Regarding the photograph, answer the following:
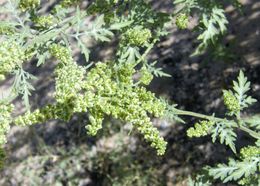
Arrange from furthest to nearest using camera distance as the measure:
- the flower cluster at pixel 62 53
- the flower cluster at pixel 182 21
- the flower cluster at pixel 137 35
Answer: the flower cluster at pixel 182 21 → the flower cluster at pixel 137 35 → the flower cluster at pixel 62 53

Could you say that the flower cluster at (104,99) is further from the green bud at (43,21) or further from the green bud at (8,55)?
the green bud at (43,21)

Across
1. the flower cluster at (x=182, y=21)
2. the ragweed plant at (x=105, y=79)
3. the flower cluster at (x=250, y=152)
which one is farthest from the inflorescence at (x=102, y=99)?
the flower cluster at (x=182, y=21)

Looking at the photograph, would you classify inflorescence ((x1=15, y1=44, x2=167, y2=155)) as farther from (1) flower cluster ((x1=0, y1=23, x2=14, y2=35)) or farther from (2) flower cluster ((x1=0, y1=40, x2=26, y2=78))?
(1) flower cluster ((x1=0, y1=23, x2=14, y2=35))

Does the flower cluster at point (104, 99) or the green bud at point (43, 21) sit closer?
the flower cluster at point (104, 99)

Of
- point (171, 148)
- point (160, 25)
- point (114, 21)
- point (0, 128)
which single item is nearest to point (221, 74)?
point (171, 148)

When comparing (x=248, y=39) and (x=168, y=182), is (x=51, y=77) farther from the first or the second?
(x=248, y=39)

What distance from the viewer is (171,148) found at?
720 cm

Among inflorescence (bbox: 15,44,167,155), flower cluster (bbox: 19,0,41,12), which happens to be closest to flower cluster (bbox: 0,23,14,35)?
flower cluster (bbox: 19,0,41,12)

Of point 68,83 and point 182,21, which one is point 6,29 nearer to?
point 68,83

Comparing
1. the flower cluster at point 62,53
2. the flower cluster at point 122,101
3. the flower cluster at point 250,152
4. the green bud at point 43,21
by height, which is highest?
the green bud at point 43,21

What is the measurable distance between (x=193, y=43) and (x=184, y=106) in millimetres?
1060

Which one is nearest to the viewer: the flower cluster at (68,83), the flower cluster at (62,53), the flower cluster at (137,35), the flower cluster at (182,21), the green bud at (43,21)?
the flower cluster at (68,83)

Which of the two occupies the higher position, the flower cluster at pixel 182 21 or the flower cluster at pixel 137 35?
the flower cluster at pixel 137 35

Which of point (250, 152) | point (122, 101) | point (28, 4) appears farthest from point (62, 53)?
point (250, 152)
